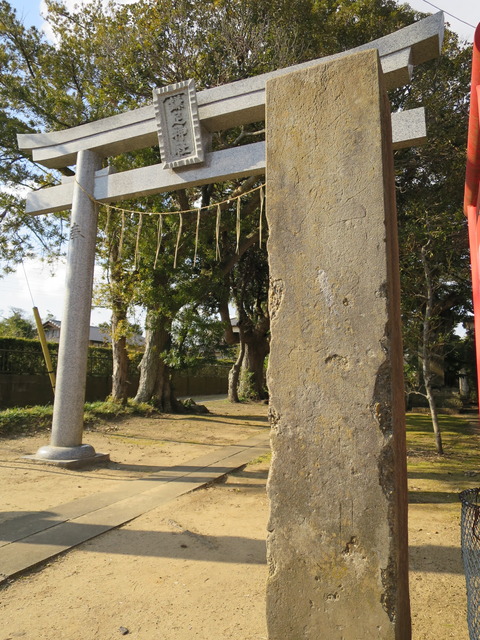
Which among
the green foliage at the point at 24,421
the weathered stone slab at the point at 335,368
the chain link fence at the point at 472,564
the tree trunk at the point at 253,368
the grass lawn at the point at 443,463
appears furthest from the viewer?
the tree trunk at the point at 253,368

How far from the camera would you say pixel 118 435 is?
8.06m

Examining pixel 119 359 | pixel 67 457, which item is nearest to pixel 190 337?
pixel 119 359

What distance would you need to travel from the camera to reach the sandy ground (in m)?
2.36

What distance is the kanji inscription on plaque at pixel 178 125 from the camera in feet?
18.8

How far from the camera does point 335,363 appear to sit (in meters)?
1.97

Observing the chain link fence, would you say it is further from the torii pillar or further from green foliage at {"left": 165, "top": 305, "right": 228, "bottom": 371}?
green foliage at {"left": 165, "top": 305, "right": 228, "bottom": 371}

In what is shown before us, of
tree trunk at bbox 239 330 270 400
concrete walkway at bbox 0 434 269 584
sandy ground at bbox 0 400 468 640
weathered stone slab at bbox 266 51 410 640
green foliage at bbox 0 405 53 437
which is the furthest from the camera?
tree trunk at bbox 239 330 270 400

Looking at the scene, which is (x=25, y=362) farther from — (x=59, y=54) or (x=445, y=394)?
(x=445, y=394)

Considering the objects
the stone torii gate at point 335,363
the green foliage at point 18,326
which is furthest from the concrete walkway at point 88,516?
the green foliage at point 18,326

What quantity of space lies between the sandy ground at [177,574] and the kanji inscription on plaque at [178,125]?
12.6 feet

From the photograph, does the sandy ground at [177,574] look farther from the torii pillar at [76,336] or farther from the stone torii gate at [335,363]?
the stone torii gate at [335,363]

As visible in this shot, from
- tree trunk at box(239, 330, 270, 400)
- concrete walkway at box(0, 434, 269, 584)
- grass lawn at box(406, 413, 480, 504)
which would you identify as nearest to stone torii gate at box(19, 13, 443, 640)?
concrete walkway at box(0, 434, 269, 584)

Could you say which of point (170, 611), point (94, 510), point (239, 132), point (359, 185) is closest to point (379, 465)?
point (359, 185)

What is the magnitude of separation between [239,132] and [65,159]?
476 cm
